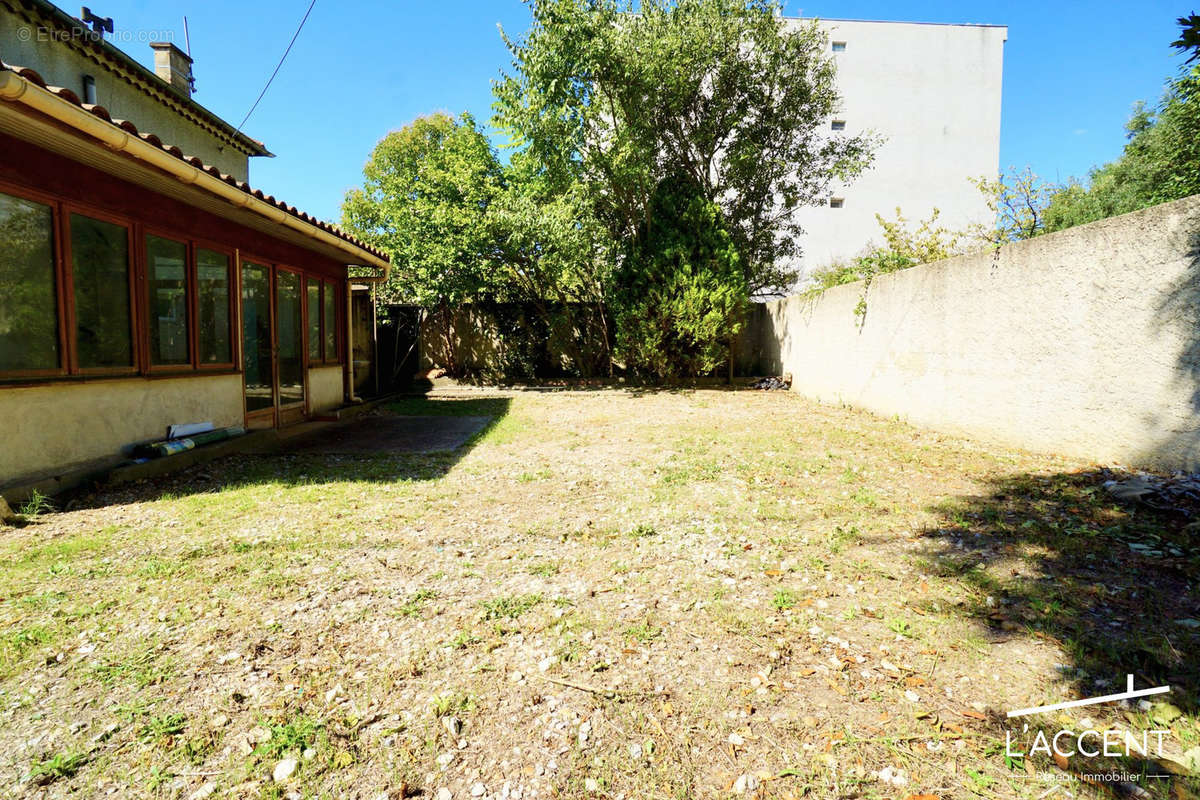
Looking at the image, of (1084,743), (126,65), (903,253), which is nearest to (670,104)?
(903,253)

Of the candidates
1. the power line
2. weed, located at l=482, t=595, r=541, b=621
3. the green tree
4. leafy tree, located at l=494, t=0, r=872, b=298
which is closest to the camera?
weed, located at l=482, t=595, r=541, b=621

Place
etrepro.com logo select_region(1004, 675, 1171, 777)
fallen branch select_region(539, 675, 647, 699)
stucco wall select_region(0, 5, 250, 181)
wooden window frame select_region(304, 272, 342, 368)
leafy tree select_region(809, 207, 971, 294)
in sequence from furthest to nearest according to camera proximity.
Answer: leafy tree select_region(809, 207, 971, 294) < wooden window frame select_region(304, 272, 342, 368) < stucco wall select_region(0, 5, 250, 181) < fallen branch select_region(539, 675, 647, 699) < etrepro.com logo select_region(1004, 675, 1171, 777)

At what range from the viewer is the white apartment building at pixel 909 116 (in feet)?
71.4

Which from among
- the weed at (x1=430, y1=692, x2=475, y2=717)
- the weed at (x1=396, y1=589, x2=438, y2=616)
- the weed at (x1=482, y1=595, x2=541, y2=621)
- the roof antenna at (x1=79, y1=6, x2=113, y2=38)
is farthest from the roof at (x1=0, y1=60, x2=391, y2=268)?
the roof antenna at (x1=79, y1=6, x2=113, y2=38)

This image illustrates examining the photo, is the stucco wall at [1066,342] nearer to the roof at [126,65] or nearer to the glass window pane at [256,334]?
the glass window pane at [256,334]

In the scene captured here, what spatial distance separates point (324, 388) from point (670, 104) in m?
9.02

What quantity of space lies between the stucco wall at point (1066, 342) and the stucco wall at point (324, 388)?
8225 millimetres

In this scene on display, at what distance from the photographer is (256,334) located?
259 inches

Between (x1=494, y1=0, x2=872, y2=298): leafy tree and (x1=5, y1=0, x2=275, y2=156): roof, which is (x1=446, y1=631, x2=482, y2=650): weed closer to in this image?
(x1=5, y1=0, x2=275, y2=156): roof

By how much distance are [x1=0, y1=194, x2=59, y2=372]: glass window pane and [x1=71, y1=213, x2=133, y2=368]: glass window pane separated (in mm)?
184

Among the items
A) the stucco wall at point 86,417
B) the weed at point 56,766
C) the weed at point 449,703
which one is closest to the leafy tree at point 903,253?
the stucco wall at point 86,417

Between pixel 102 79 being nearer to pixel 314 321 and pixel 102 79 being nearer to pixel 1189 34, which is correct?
pixel 314 321

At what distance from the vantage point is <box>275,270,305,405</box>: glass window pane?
7.04 meters

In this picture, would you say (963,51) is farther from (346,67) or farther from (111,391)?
(111,391)
